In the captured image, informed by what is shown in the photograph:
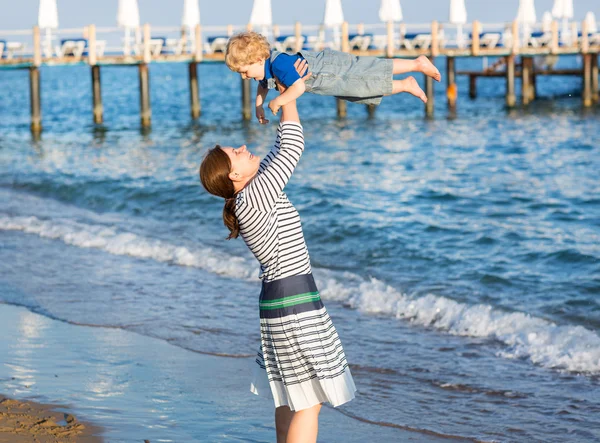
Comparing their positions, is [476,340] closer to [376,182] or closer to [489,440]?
[489,440]

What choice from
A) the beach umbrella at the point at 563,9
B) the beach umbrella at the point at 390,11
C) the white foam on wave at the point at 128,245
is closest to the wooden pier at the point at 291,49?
the beach umbrella at the point at 390,11

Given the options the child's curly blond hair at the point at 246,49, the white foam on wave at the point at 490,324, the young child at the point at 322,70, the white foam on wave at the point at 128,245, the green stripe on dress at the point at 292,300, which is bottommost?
the white foam on wave at the point at 490,324

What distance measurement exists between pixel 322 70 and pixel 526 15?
32.0 metres

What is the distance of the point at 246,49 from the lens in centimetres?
379

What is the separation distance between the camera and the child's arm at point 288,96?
3.54m

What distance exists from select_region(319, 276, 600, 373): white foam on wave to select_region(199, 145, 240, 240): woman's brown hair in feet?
11.7

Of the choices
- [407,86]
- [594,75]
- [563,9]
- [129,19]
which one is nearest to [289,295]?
[407,86]

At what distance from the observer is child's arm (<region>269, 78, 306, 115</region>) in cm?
354

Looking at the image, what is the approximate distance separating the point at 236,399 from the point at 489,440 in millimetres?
1454

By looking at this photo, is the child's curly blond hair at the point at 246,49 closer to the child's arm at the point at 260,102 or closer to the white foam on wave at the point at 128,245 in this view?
the child's arm at the point at 260,102

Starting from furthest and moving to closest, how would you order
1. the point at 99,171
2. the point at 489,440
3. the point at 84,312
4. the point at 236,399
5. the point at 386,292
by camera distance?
the point at 99,171 → the point at 386,292 → the point at 84,312 → the point at 236,399 → the point at 489,440

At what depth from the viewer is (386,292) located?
28.4 ft

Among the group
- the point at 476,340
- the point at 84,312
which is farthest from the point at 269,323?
the point at 84,312

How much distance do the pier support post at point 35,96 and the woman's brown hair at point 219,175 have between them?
26133mm
